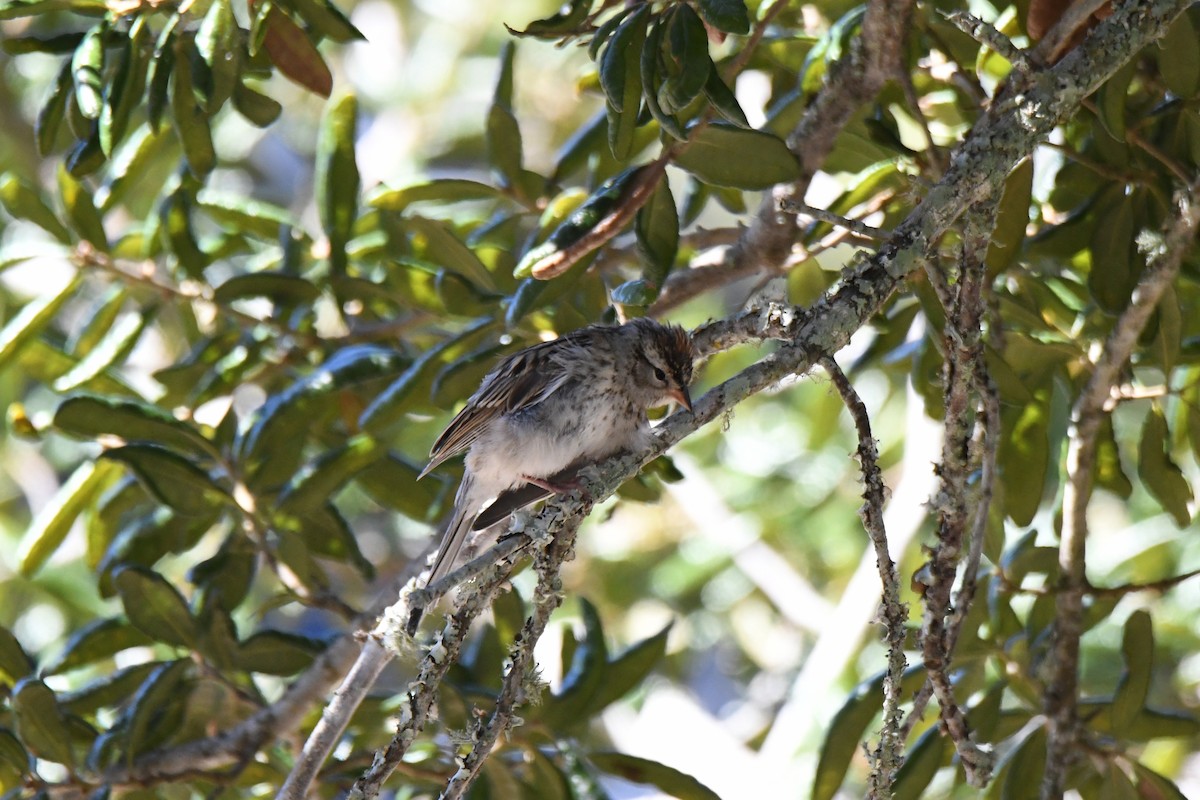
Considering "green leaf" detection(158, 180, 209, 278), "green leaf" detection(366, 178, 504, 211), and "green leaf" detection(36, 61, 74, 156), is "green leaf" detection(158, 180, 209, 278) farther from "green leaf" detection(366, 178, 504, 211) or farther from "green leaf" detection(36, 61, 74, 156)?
"green leaf" detection(36, 61, 74, 156)

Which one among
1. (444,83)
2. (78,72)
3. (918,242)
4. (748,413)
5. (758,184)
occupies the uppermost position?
(444,83)

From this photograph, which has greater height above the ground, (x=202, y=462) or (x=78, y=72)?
(x=78, y=72)

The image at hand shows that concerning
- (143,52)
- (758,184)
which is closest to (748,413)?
(758,184)

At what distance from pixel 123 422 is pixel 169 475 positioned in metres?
0.19

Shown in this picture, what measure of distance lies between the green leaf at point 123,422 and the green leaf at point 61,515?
35 cm

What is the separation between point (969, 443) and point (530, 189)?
1633mm

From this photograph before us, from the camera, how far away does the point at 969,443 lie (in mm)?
2309

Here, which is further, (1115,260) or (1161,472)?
(1161,472)

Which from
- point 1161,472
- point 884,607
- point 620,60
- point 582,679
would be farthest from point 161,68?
point 1161,472

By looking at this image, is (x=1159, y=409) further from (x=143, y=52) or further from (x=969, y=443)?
(x=143, y=52)

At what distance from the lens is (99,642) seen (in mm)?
3477

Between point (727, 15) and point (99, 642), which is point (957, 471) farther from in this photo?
point (99, 642)

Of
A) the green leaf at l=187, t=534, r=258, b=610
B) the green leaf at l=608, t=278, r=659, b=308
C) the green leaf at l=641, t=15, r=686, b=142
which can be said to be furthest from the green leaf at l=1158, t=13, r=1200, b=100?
the green leaf at l=187, t=534, r=258, b=610

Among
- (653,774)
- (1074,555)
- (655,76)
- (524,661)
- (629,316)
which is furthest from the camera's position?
(629,316)
